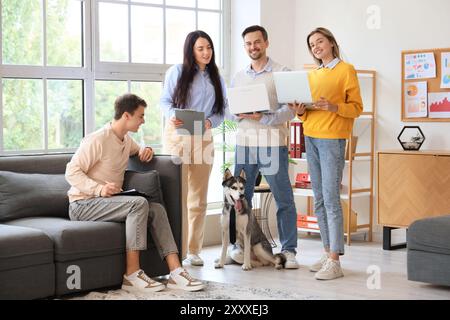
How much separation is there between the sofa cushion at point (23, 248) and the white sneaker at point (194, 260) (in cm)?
128

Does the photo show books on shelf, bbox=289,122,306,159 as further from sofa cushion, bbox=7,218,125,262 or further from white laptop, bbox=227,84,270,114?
sofa cushion, bbox=7,218,125,262

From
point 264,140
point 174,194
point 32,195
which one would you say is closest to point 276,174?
point 264,140

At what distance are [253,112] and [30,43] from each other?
1581 millimetres

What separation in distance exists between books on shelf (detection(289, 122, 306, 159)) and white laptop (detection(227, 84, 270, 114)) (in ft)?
4.75

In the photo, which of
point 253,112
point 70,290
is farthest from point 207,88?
point 70,290

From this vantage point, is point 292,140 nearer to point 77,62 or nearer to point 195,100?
point 195,100

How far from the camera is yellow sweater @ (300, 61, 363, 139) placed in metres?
4.61

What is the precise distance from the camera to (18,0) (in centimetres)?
500

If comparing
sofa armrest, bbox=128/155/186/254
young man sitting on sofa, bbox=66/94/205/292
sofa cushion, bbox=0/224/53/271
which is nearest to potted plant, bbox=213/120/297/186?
sofa armrest, bbox=128/155/186/254

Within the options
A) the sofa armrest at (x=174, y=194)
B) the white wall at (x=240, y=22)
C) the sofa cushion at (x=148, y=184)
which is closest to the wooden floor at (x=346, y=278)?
the sofa armrest at (x=174, y=194)

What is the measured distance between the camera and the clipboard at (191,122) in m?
4.82

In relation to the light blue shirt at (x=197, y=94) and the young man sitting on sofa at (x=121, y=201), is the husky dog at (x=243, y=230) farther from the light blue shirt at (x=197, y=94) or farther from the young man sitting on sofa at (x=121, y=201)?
the young man sitting on sofa at (x=121, y=201)

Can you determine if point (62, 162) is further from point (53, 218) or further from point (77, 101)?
point (77, 101)

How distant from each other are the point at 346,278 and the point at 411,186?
1.22m
